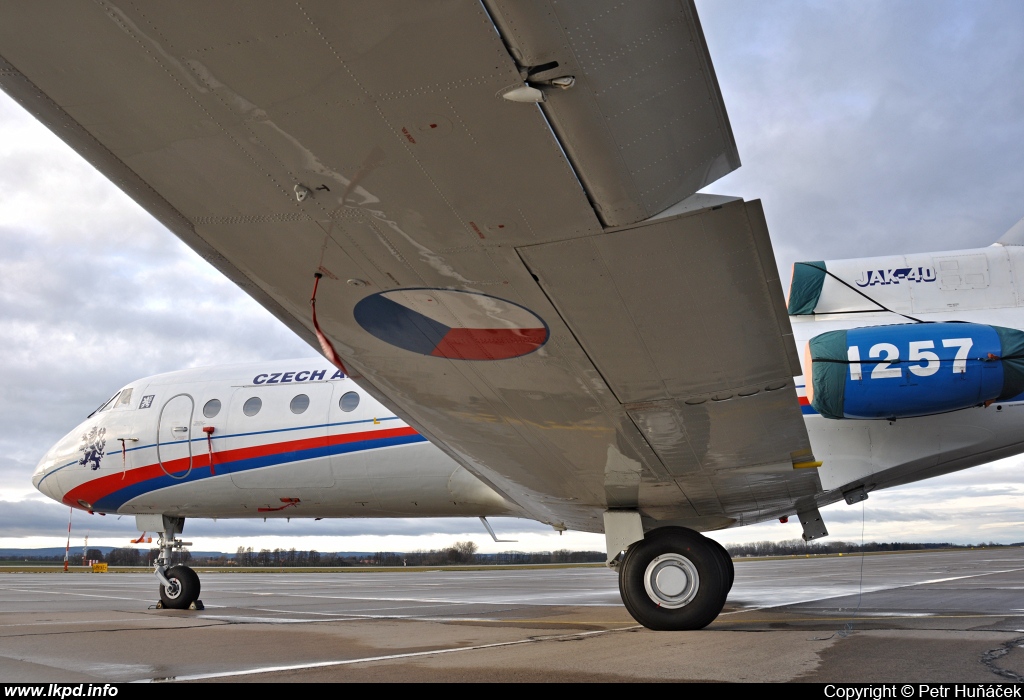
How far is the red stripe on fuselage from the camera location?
32.8ft

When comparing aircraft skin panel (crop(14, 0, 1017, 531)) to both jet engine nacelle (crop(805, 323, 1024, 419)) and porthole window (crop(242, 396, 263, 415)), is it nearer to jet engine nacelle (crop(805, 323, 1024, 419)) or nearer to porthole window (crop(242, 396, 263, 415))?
jet engine nacelle (crop(805, 323, 1024, 419))

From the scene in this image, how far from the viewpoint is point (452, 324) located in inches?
155

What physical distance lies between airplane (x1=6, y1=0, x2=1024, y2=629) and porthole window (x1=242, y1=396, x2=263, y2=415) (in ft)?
16.3

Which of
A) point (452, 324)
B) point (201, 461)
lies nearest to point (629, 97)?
point (452, 324)

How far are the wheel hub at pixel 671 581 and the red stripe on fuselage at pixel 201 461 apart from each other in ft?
13.4

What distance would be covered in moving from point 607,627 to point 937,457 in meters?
3.71

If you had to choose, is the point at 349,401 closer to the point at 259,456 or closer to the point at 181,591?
the point at 259,456

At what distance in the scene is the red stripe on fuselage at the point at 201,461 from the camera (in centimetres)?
1000

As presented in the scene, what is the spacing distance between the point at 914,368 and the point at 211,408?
30.4 feet

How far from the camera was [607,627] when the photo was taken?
24.5 ft
